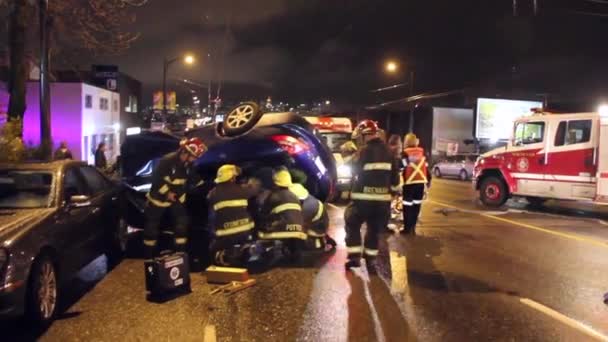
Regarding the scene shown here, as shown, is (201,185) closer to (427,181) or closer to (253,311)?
(253,311)

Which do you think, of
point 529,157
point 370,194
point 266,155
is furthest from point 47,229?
point 529,157

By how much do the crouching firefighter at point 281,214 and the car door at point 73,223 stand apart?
2.21 m

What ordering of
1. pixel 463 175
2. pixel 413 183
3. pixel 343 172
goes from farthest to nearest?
1. pixel 463 175
2. pixel 343 172
3. pixel 413 183

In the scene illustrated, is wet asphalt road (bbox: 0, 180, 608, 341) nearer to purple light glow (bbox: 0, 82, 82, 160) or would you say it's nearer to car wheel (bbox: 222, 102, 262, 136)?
car wheel (bbox: 222, 102, 262, 136)

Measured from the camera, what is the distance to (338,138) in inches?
690

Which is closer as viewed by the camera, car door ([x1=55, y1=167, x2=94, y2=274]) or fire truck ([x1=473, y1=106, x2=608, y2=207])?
car door ([x1=55, y1=167, x2=94, y2=274])

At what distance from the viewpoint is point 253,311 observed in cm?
565

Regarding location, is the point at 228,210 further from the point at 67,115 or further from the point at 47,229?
the point at 67,115

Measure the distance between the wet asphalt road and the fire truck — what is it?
13.3 ft

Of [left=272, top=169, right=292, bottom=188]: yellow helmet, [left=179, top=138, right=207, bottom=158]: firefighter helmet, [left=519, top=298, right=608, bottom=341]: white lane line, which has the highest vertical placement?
[left=179, top=138, right=207, bottom=158]: firefighter helmet

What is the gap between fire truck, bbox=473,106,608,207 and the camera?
41.5 feet

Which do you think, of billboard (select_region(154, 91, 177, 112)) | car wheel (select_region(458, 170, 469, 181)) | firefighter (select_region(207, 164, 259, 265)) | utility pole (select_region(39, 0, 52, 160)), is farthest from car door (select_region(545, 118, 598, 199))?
billboard (select_region(154, 91, 177, 112))

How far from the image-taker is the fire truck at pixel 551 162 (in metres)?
12.7

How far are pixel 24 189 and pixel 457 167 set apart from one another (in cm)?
2533
